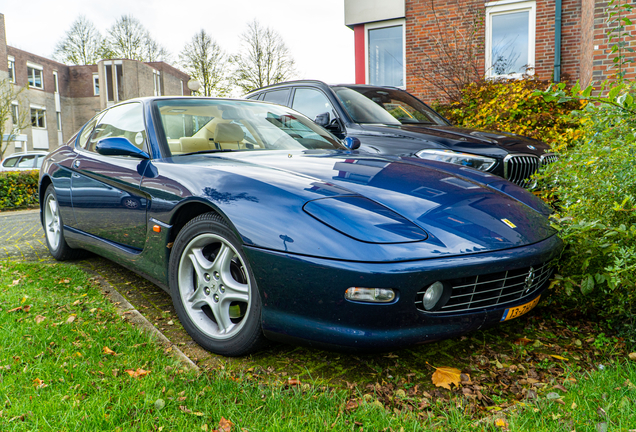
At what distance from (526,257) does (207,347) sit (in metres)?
1.59

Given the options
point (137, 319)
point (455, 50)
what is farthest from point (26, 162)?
point (137, 319)

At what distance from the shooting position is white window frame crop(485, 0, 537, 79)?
11211 millimetres

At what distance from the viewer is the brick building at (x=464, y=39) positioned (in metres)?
10.8

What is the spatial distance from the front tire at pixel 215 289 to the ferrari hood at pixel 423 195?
0.37m

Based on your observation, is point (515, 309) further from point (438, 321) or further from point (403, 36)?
point (403, 36)

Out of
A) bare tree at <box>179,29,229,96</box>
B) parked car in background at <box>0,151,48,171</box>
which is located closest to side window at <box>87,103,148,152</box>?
parked car in background at <box>0,151,48,171</box>

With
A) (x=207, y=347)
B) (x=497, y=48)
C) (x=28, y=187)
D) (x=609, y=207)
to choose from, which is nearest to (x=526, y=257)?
(x=609, y=207)

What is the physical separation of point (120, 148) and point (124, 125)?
71 centimetres

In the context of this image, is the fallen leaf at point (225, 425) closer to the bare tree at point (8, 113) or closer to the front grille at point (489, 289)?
the front grille at point (489, 289)

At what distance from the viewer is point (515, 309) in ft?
7.29

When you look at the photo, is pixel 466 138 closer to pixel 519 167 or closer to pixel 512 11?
pixel 519 167

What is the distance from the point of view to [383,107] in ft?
19.1

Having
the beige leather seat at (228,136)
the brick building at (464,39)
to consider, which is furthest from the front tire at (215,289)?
the brick building at (464,39)

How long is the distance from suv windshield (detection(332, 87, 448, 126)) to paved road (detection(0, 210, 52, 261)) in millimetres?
3508
